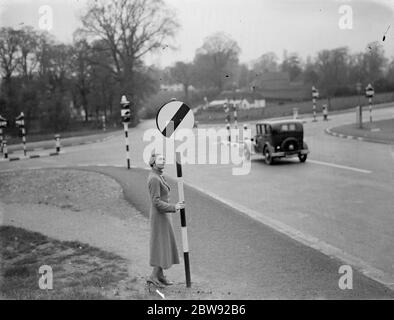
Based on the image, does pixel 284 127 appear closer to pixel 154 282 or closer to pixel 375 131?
pixel 375 131

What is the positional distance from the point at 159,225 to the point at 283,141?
12.3m

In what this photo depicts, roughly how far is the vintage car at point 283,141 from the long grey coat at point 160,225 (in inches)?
470

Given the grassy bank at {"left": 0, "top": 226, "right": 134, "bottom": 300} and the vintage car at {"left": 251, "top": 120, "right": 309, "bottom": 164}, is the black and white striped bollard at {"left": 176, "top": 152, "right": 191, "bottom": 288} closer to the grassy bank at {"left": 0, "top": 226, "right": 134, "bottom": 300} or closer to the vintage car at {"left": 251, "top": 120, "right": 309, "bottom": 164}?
the grassy bank at {"left": 0, "top": 226, "right": 134, "bottom": 300}

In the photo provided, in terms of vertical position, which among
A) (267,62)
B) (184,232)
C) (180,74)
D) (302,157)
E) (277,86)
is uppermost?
(267,62)

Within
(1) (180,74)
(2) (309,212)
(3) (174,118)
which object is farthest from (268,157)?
(3) (174,118)

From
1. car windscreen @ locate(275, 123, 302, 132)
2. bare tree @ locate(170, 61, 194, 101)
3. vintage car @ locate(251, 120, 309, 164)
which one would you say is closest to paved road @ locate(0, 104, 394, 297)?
vintage car @ locate(251, 120, 309, 164)

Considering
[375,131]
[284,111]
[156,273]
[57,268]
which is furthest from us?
[284,111]

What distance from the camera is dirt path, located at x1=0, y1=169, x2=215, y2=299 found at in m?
7.46

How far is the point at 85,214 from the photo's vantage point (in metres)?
11.0

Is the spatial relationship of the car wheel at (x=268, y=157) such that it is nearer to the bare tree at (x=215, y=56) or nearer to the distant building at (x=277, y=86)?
the bare tree at (x=215, y=56)

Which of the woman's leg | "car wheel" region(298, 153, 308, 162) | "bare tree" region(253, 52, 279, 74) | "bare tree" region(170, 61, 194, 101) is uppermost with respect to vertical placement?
"bare tree" region(253, 52, 279, 74)

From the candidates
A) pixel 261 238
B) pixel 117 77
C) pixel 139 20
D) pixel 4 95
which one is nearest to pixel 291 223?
pixel 261 238

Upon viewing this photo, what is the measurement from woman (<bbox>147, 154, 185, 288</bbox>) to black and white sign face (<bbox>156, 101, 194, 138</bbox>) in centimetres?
38
